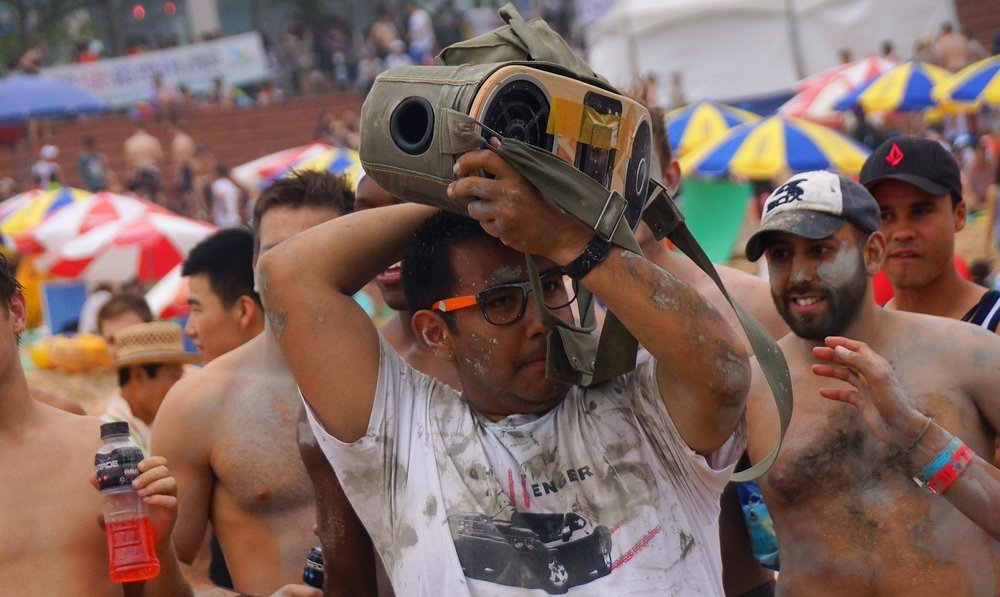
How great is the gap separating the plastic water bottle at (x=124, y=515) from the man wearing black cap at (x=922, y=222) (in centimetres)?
278

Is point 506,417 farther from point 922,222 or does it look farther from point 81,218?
point 81,218

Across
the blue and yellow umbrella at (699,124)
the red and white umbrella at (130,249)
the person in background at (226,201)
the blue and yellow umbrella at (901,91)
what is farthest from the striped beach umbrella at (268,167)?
the blue and yellow umbrella at (901,91)

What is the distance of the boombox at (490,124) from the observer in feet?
8.16

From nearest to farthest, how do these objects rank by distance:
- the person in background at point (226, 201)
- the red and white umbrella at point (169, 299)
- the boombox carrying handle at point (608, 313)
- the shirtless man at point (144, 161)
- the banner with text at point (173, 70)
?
1. the boombox carrying handle at point (608, 313)
2. the red and white umbrella at point (169, 299)
3. the person in background at point (226, 201)
4. the shirtless man at point (144, 161)
5. the banner with text at point (173, 70)

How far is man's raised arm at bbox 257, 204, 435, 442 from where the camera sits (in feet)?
9.53

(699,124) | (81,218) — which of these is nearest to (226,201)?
(81,218)

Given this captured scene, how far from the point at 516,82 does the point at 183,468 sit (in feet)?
7.10

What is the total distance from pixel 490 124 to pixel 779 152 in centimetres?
1250

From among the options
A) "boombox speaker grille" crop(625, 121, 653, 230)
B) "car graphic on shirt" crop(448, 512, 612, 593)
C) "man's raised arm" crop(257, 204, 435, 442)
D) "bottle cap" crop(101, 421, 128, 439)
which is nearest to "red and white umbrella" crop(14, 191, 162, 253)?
"bottle cap" crop(101, 421, 128, 439)

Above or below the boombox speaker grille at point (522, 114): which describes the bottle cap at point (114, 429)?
below

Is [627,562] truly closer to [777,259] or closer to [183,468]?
[777,259]

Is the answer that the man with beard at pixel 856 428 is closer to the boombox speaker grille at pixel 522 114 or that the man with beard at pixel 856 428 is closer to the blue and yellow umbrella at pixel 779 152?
the boombox speaker grille at pixel 522 114

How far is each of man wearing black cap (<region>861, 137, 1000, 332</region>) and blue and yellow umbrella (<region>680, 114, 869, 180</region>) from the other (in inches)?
373

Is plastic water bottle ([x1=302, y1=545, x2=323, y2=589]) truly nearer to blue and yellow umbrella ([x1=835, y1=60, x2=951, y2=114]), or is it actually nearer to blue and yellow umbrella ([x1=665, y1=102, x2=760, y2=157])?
blue and yellow umbrella ([x1=665, y1=102, x2=760, y2=157])
